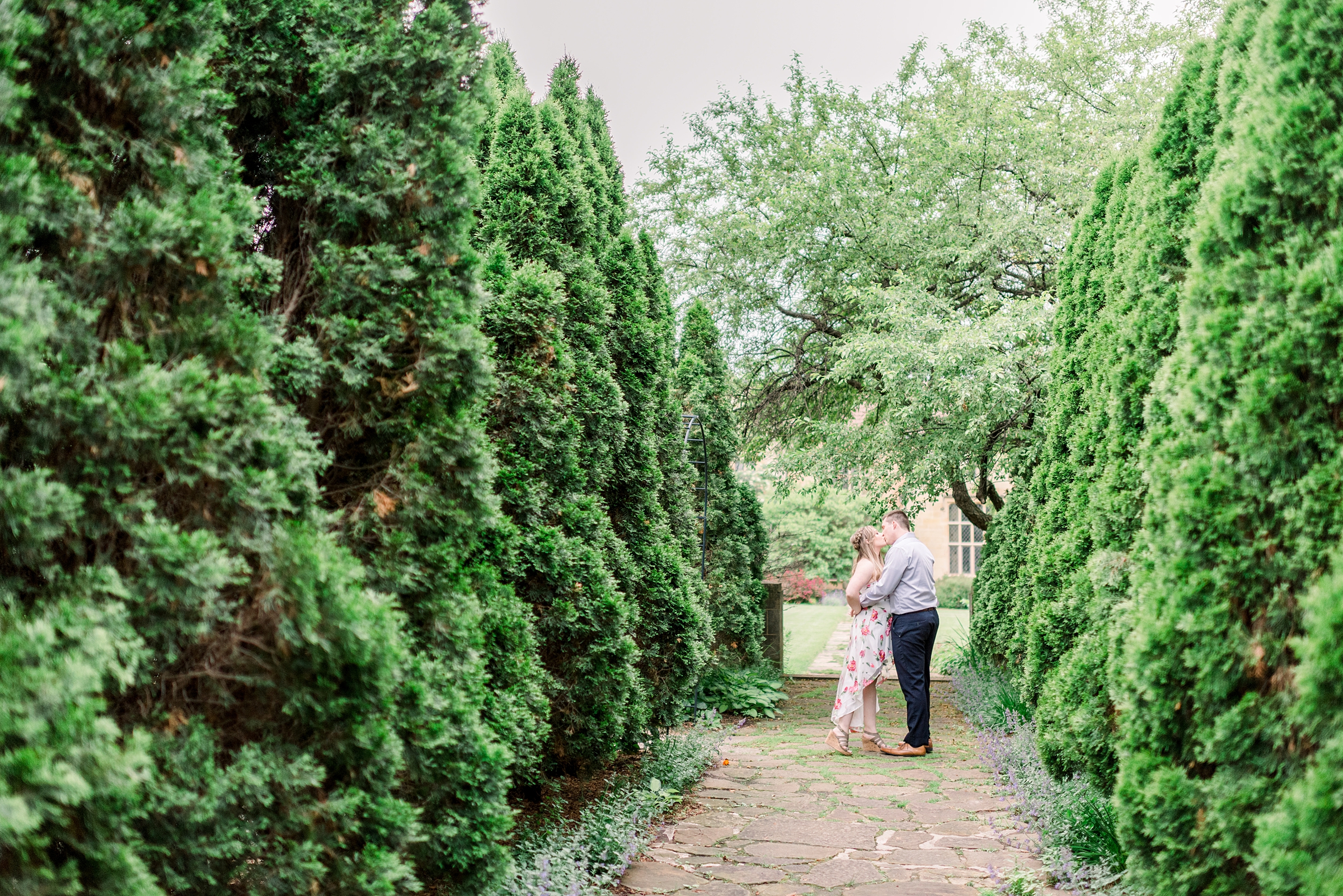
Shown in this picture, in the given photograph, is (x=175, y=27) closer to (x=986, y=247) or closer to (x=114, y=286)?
(x=114, y=286)

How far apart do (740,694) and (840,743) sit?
230 cm

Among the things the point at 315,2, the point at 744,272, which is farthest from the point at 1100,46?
the point at 315,2

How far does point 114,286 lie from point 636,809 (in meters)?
3.70

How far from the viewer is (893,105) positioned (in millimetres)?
13227

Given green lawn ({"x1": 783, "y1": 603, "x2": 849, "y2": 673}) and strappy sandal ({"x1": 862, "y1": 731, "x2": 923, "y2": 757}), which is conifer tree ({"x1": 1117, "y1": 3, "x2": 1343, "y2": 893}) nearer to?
strappy sandal ({"x1": 862, "y1": 731, "x2": 923, "y2": 757})

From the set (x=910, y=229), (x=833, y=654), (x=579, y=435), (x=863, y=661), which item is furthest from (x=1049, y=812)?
(x=833, y=654)

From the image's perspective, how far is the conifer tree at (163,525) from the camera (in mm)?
1819

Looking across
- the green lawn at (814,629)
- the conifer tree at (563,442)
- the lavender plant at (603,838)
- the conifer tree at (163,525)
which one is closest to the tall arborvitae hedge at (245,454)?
the conifer tree at (163,525)

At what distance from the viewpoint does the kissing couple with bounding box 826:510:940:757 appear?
7.67 m

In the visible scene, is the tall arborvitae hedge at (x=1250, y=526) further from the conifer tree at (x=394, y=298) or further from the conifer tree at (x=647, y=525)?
the conifer tree at (x=647, y=525)

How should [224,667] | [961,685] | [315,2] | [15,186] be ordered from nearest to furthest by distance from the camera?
[15,186], [224,667], [315,2], [961,685]

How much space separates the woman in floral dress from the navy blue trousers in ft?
0.61

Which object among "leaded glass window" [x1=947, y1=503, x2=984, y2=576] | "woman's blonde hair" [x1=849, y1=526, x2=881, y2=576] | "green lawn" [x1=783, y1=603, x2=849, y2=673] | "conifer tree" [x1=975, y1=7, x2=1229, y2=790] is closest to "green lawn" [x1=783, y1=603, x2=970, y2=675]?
"green lawn" [x1=783, y1=603, x2=849, y2=673]

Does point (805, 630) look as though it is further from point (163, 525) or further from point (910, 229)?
point (163, 525)
